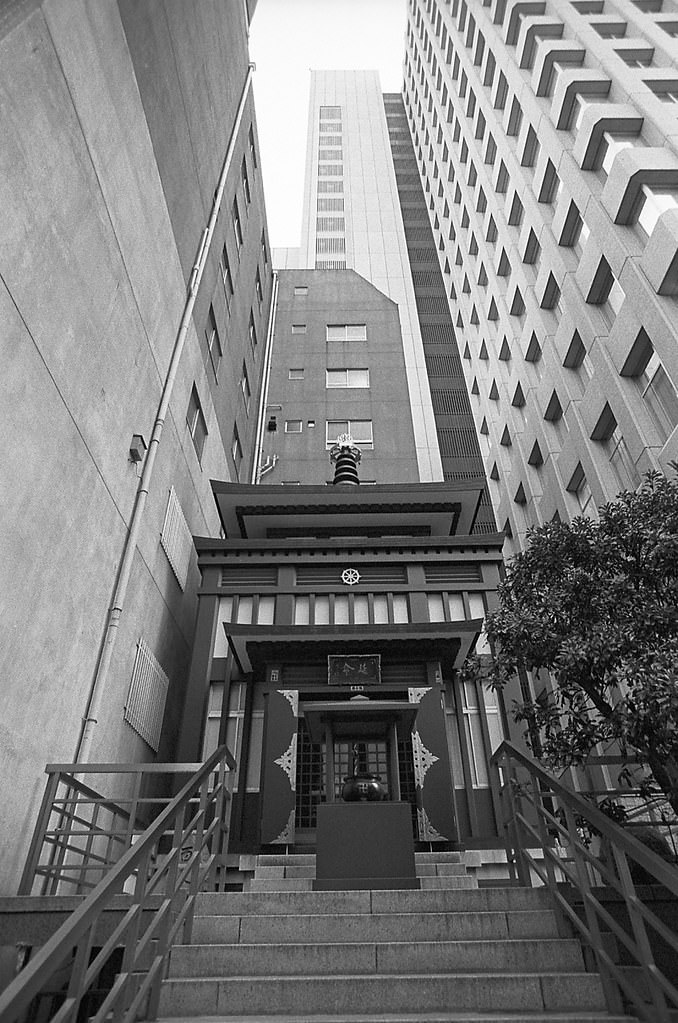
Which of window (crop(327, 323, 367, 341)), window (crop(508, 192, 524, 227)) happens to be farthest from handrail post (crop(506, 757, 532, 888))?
window (crop(327, 323, 367, 341))

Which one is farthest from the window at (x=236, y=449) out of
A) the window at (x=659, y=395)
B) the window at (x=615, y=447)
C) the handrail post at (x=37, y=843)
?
the handrail post at (x=37, y=843)

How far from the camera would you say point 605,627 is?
7207 millimetres

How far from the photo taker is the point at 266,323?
1271 inches

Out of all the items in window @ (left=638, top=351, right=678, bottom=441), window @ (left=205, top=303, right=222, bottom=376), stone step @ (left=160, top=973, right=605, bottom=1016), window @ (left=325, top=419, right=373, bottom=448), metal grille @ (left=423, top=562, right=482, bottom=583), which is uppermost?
window @ (left=325, top=419, right=373, bottom=448)

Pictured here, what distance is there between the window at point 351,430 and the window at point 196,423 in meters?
11.4

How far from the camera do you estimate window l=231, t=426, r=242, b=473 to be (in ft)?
75.1

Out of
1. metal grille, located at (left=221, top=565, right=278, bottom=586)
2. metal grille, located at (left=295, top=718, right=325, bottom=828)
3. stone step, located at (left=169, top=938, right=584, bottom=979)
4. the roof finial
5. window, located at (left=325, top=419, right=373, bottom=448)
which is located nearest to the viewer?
stone step, located at (left=169, top=938, right=584, bottom=979)

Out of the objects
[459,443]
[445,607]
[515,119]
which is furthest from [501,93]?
[445,607]

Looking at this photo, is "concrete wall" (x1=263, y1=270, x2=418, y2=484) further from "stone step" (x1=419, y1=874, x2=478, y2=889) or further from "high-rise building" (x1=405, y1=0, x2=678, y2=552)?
"stone step" (x1=419, y1=874, x2=478, y2=889)

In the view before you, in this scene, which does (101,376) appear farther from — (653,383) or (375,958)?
(653,383)

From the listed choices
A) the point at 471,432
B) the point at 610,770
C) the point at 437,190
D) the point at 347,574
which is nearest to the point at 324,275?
the point at 437,190

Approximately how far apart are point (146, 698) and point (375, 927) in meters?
7.84

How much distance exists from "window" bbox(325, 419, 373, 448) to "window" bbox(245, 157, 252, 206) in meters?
9.75

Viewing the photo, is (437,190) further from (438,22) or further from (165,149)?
(165,149)
